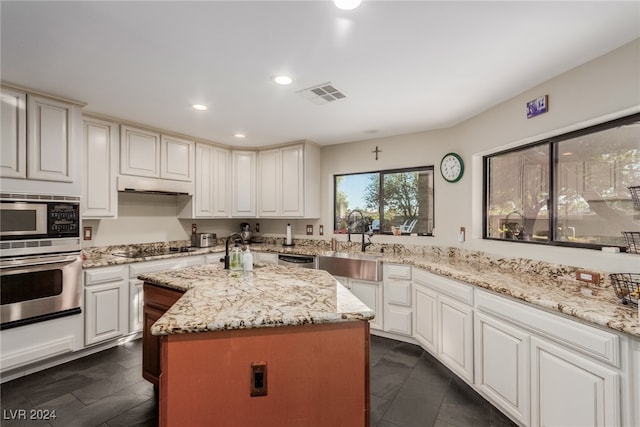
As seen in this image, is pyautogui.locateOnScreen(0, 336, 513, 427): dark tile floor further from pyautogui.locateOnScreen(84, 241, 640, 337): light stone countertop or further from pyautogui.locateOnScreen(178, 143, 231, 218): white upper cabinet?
pyautogui.locateOnScreen(178, 143, 231, 218): white upper cabinet

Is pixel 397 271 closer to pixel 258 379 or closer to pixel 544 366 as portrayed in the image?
pixel 544 366

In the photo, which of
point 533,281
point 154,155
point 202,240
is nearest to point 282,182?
point 202,240

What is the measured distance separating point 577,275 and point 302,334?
1.95 meters

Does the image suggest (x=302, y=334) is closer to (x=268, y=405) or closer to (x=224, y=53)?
(x=268, y=405)

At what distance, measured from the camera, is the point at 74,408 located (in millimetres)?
2006

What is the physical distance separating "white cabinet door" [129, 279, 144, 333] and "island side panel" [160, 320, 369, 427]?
84.6 inches

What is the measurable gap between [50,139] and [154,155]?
1.04 metres

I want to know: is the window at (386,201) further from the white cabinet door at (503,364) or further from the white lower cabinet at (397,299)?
the white cabinet door at (503,364)

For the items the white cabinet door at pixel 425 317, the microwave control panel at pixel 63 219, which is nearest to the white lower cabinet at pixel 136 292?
the microwave control panel at pixel 63 219

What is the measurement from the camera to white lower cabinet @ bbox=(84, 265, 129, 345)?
273 cm

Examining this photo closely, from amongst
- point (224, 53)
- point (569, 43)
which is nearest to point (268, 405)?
point (224, 53)

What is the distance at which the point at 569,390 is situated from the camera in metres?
1.49

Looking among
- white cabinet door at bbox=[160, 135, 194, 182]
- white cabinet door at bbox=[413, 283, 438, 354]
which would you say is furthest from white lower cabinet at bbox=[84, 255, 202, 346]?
white cabinet door at bbox=[413, 283, 438, 354]

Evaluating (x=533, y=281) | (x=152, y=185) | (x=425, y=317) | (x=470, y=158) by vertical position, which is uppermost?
(x=470, y=158)
